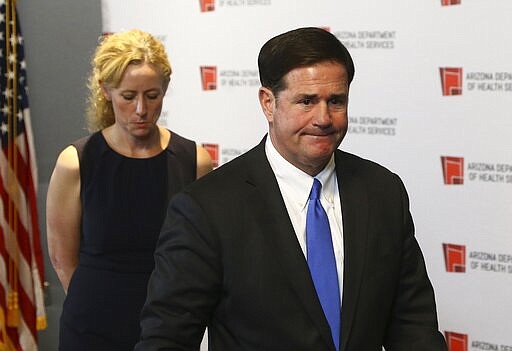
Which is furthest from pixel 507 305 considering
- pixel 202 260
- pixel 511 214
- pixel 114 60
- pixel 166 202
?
pixel 202 260

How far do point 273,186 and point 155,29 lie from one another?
282 cm

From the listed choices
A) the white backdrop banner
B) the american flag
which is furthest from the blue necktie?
the american flag

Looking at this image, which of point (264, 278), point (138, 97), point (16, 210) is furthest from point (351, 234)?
point (16, 210)

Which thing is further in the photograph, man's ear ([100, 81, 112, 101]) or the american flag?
the american flag

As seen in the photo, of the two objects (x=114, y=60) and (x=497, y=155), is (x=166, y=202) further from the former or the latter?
(x=497, y=155)

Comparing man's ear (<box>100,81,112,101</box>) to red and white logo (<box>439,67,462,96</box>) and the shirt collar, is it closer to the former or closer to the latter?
the shirt collar

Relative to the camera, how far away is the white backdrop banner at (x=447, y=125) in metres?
3.71

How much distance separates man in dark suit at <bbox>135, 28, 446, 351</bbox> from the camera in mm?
2109

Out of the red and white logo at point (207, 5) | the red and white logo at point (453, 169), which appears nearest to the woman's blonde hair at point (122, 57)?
the red and white logo at point (453, 169)

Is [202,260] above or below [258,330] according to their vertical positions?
above

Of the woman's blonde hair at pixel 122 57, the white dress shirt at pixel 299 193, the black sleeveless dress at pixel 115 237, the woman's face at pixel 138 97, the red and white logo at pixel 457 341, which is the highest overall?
the woman's blonde hair at pixel 122 57

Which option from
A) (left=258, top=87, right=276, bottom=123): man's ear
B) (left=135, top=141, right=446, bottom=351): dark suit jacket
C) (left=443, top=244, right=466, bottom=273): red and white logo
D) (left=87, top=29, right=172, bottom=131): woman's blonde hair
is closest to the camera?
(left=135, top=141, right=446, bottom=351): dark suit jacket

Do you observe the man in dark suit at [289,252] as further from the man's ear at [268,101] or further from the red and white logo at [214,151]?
the red and white logo at [214,151]

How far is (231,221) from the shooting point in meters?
2.16
